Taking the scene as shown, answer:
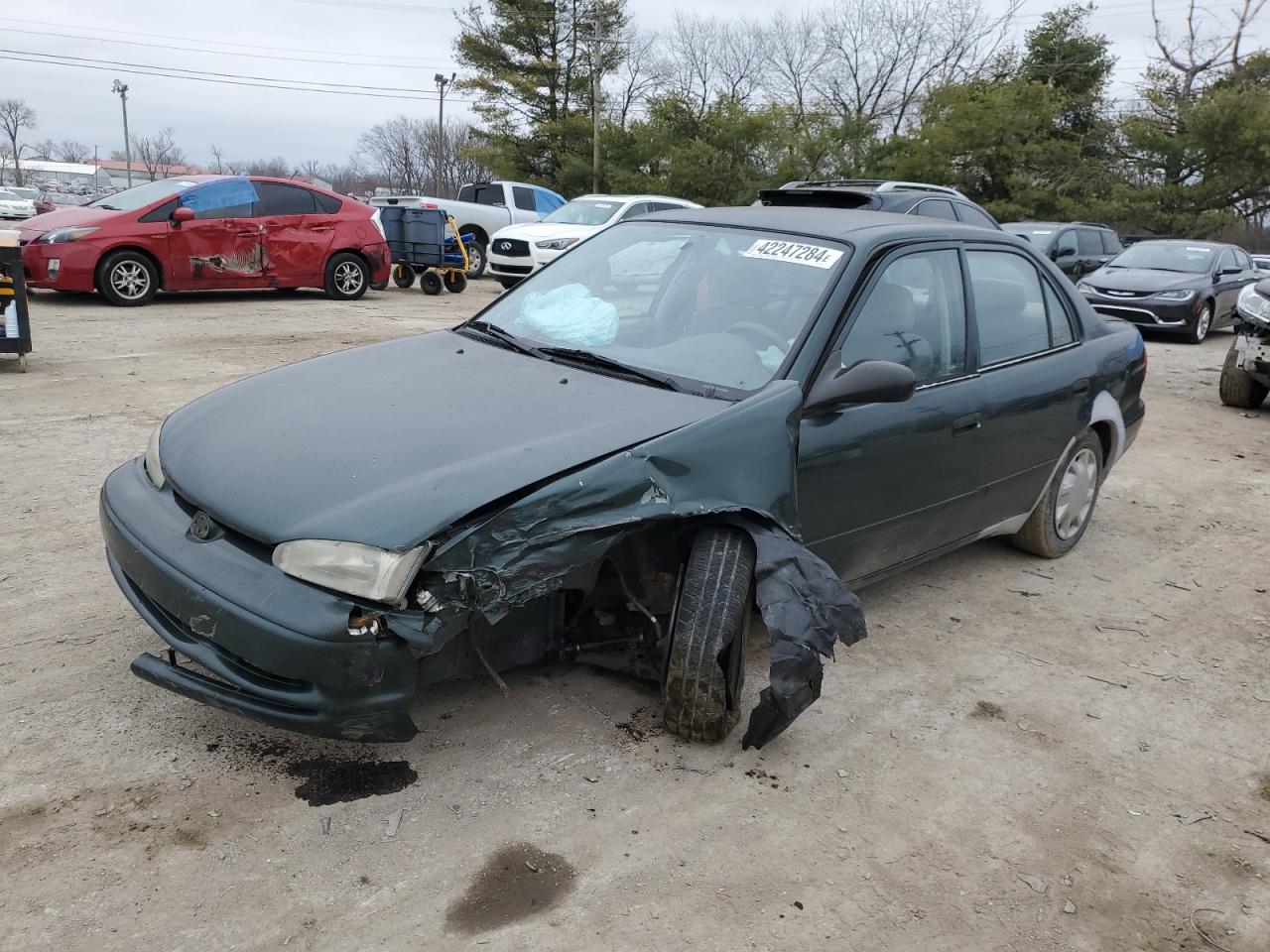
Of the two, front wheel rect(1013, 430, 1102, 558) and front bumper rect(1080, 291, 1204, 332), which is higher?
front bumper rect(1080, 291, 1204, 332)

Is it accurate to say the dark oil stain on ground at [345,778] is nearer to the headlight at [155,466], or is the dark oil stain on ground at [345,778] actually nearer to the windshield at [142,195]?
the headlight at [155,466]

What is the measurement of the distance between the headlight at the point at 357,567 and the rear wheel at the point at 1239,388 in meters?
8.93

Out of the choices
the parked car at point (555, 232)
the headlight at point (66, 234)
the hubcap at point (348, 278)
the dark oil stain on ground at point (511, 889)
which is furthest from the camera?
the parked car at point (555, 232)

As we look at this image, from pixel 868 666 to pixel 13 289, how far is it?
6.95 meters

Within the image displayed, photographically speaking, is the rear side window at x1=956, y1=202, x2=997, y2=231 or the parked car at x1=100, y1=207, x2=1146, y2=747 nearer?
the parked car at x1=100, y1=207, x2=1146, y2=747

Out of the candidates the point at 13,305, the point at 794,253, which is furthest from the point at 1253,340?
the point at 13,305

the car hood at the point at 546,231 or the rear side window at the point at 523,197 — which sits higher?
the rear side window at the point at 523,197

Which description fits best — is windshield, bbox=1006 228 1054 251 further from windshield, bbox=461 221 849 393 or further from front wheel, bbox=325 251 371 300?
windshield, bbox=461 221 849 393

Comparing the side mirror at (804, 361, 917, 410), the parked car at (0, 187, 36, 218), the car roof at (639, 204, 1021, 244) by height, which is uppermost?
the parked car at (0, 187, 36, 218)

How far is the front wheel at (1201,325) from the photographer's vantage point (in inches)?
552

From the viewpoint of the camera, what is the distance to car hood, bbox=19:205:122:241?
36.1 feet

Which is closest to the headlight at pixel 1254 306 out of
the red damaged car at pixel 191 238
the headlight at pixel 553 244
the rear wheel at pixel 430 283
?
the headlight at pixel 553 244

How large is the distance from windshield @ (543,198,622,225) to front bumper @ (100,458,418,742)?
1422cm

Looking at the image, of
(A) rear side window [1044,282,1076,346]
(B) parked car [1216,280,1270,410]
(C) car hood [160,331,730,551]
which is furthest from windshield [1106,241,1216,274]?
(C) car hood [160,331,730,551]
